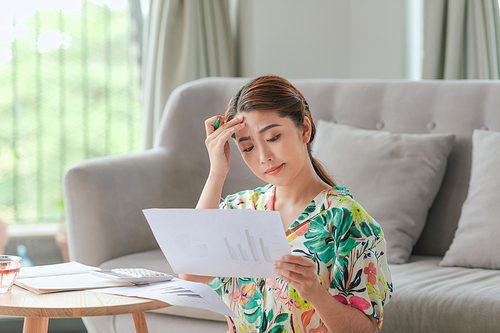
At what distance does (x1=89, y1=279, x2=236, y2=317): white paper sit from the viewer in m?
0.82

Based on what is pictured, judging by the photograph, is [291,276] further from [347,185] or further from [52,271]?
[347,185]

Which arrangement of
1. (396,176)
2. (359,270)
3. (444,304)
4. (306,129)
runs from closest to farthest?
(359,270) → (306,129) → (444,304) → (396,176)

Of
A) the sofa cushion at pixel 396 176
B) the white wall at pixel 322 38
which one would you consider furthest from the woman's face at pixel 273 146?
the white wall at pixel 322 38

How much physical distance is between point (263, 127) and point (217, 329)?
0.73m

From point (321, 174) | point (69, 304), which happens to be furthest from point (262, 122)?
point (69, 304)

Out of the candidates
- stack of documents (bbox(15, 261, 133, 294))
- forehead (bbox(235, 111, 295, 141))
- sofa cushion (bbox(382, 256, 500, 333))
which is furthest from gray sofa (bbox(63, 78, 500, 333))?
forehead (bbox(235, 111, 295, 141))

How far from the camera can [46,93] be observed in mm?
2732

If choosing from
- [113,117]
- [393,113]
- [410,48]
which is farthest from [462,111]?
[113,117]

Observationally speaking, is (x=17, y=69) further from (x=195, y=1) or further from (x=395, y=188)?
(x=395, y=188)

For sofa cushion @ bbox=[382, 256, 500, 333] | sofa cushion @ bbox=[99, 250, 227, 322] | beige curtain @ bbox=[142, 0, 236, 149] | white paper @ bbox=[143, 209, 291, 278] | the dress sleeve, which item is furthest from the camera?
beige curtain @ bbox=[142, 0, 236, 149]

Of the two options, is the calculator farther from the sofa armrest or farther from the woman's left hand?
the sofa armrest

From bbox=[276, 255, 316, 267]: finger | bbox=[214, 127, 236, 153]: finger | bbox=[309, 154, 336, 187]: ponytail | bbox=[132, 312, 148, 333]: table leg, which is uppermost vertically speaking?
bbox=[214, 127, 236, 153]: finger

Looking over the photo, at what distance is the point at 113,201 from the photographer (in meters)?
1.73

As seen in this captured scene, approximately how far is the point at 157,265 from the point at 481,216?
0.98 m
